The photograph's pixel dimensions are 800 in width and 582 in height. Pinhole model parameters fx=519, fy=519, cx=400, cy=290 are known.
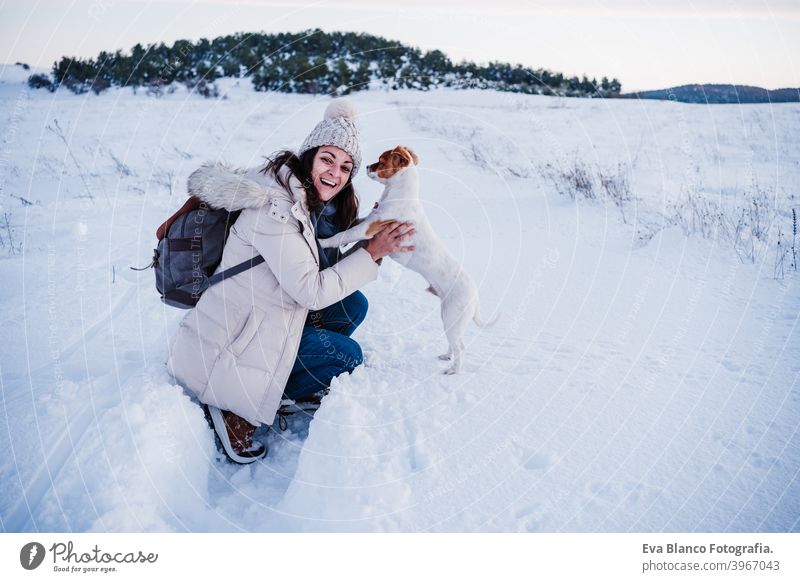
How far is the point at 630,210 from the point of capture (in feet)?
19.7

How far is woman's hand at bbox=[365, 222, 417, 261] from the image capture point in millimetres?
2904

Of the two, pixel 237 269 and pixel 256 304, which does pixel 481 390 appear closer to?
pixel 256 304

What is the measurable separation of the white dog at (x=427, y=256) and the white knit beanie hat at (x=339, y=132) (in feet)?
1.53

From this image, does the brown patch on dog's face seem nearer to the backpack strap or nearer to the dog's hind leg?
the dog's hind leg

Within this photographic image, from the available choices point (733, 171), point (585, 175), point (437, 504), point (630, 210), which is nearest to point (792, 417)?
point (437, 504)

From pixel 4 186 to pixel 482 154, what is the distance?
7.44m

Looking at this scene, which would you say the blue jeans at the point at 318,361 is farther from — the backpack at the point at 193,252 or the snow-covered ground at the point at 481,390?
the backpack at the point at 193,252

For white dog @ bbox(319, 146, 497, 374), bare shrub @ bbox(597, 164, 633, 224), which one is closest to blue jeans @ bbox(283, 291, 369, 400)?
white dog @ bbox(319, 146, 497, 374)

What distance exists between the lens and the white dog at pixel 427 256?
317 centimetres

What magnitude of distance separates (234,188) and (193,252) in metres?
0.44

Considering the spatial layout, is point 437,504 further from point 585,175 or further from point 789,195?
point 789,195

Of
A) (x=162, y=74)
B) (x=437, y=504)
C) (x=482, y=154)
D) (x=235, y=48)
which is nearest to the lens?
(x=437, y=504)

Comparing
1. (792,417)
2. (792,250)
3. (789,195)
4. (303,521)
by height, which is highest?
(789,195)

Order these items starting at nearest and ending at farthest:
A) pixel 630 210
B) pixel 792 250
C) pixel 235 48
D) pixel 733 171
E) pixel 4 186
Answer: pixel 792 250, pixel 630 210, pixel 4 186, pixel 733 171, pixel 235 48
